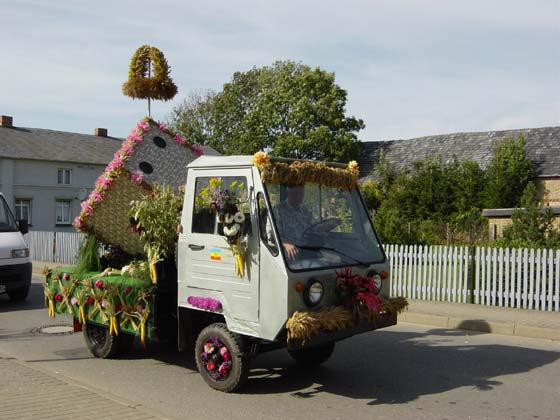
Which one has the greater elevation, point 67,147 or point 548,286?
point 67,147

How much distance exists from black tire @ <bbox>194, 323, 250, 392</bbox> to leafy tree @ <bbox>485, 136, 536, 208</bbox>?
27.3 meters

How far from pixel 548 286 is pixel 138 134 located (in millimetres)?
8204

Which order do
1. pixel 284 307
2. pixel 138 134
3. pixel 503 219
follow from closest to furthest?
1. pixel 284 307
2. pixel 138 134
3. pixel 503 219

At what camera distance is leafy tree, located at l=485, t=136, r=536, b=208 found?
102 feet

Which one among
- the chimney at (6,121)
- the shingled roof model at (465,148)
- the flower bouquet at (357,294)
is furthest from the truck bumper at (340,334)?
the chimney at (6,121)

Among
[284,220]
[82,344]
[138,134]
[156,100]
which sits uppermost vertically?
[156,100]

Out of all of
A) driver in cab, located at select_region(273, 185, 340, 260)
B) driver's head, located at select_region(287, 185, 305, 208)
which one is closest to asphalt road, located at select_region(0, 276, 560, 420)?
driver in cab, located at select_region(273, 185, 340, 260)

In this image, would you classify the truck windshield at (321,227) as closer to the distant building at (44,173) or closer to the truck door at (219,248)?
the truck door at (219,248)

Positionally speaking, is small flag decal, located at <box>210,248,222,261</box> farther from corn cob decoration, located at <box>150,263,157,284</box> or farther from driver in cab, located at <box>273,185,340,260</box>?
corn cob decoration, located at <box>150,263,157,284</box>

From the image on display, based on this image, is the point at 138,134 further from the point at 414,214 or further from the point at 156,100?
the point at 414,214

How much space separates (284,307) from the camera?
5.43 metres

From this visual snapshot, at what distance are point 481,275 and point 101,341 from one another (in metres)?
7.74

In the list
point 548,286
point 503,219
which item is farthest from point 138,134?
point 503,219

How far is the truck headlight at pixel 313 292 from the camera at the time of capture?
5.56 metres
